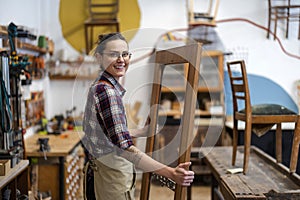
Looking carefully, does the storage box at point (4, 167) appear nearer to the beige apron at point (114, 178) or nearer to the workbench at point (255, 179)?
the beige apron at point (114, 178)

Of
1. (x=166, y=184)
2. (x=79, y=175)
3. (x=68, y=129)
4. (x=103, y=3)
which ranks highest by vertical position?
(x=103, y=3)

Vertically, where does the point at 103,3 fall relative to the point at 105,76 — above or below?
above

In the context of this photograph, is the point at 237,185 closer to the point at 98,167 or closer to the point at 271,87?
the point at 98,167

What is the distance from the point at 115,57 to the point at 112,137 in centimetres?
35

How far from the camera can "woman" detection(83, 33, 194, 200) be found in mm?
1354

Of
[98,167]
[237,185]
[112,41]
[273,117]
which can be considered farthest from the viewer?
[273,117]

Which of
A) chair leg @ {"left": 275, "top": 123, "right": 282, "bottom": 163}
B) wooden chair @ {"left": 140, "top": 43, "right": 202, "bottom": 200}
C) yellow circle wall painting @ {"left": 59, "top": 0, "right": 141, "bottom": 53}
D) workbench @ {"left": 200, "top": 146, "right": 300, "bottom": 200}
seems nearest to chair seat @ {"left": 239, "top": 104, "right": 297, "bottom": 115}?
chair leg @ {"left": 275, "top": 123, "right": 282, "bottom": 163}

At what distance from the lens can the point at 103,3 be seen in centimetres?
462

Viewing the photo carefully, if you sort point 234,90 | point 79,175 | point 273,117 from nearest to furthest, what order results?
point 273,117 < point 234,90 < point 79,175

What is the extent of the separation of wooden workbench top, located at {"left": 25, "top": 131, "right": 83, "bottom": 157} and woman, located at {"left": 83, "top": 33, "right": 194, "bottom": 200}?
1.10 meters

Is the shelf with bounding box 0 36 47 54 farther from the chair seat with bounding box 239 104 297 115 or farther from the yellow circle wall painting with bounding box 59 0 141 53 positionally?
the chair seat with bounding box 239 104 297 115

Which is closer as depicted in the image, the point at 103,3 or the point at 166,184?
the point at 166,184

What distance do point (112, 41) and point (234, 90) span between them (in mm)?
1527

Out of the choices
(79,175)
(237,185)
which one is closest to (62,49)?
(79,175)
